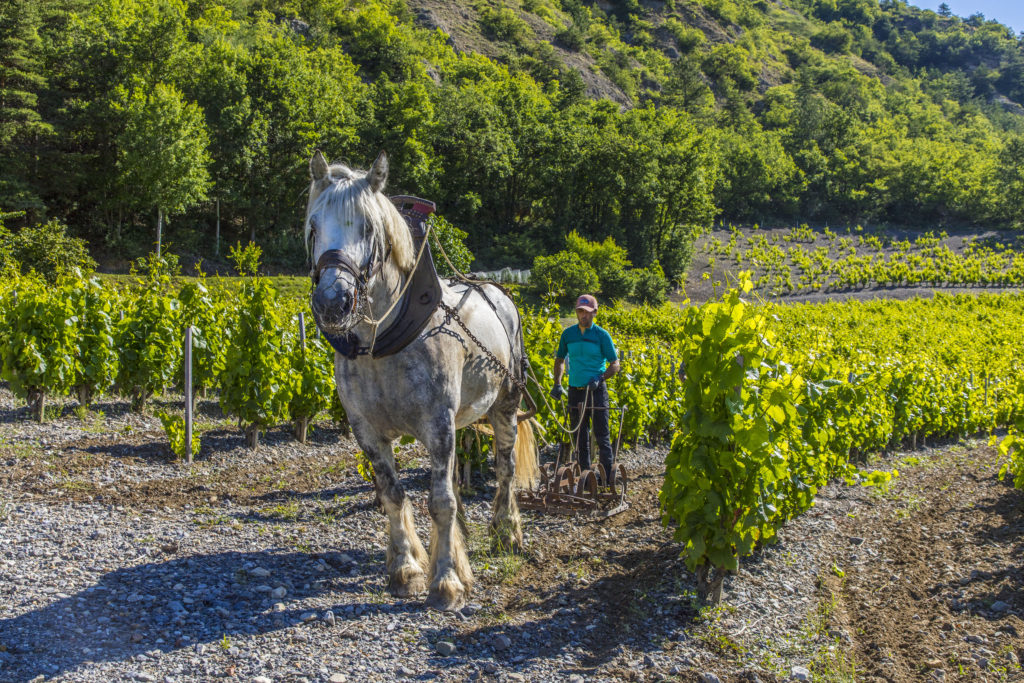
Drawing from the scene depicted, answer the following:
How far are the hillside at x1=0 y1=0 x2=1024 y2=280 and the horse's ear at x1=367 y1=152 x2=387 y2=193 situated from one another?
3417 centimetres

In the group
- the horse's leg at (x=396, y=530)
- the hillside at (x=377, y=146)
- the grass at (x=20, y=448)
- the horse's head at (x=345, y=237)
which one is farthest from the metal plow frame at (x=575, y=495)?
the hillside at (x=377, y=146)

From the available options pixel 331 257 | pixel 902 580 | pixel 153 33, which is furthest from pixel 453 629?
pixel 153 33

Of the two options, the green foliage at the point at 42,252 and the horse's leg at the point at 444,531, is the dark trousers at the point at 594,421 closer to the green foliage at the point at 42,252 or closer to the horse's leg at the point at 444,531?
the horse's leg at the point at 444,531

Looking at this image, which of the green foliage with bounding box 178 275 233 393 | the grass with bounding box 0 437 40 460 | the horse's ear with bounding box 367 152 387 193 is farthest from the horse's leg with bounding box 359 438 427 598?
the green foliage with bounding box 178 275 233 393

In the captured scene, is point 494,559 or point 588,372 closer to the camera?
point 494,559

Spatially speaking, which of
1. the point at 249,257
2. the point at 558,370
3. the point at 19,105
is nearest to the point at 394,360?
the point at 558,370

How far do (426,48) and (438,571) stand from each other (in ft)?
298

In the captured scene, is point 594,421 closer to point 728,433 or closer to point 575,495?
point 575,495

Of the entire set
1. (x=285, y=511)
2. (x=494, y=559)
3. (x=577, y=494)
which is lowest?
(x=494, y=559)

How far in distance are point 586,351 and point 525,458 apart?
1.23 meters

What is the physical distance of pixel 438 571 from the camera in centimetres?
521

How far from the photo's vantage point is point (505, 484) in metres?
6.70

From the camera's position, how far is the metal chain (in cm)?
538

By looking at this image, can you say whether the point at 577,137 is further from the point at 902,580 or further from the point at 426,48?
the point at 902,580
